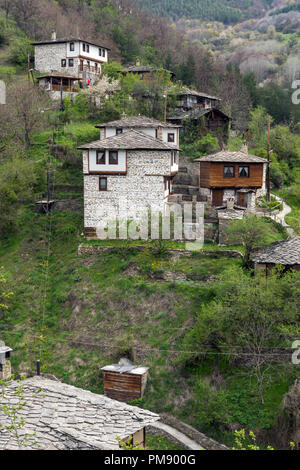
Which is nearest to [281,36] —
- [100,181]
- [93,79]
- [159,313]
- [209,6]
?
[209,6]

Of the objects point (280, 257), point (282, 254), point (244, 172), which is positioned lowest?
point (280, 257)

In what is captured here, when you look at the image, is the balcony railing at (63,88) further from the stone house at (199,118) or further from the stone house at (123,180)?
the stone house at (123,180)

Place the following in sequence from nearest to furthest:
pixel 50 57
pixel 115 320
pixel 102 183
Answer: pixel 115 320
pixel 102 183
pixel 50 57

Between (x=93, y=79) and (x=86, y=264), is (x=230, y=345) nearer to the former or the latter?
(x=86, y=264)

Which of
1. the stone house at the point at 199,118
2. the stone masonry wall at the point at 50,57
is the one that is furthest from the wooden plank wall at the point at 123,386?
the stone masonry wall at the point at 50,57

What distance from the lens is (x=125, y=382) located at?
947 inches

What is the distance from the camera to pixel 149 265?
29.5 meters

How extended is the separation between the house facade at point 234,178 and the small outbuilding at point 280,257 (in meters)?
10.2

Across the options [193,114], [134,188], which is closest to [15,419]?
[134,188]

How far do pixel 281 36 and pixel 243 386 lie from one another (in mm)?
118541

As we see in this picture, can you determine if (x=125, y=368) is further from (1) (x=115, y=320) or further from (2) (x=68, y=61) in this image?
(2) (x=68, y=61)

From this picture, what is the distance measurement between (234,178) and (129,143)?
800 cm

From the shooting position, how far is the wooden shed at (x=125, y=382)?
23.8 metres

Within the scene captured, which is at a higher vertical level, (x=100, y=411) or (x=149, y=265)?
(x=149, y=265)
